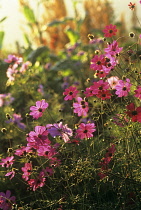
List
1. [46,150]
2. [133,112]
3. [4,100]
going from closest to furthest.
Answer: [133,112], [46,150], [4,100]

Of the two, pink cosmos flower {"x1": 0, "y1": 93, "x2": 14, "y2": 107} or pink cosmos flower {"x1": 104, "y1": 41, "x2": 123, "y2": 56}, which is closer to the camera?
pink cosmos flower {"x1": 104, "y1": 41, "x2": 123, "y2": 56}

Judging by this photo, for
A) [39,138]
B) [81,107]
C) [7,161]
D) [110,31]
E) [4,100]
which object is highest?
[110,31]

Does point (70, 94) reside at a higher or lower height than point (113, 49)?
lower

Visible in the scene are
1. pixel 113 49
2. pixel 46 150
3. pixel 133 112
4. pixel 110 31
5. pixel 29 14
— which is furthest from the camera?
pixel 29 14

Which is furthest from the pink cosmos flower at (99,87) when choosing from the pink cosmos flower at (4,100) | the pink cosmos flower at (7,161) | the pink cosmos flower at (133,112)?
the pink cosmos flower at (4,100)

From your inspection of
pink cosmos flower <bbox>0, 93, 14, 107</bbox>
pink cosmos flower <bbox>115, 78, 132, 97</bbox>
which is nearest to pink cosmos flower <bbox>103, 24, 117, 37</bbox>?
pink cosmos flower <bbox>115, 78, 132, 97</bbox>

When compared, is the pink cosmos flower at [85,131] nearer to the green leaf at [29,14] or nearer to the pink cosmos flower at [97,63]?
the pink cosmos flower at [97,63]

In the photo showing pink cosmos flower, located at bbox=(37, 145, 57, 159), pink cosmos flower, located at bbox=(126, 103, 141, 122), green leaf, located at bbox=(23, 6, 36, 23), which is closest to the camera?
pink cosmos flower, located at bbox=(126, 103, 141, 122)

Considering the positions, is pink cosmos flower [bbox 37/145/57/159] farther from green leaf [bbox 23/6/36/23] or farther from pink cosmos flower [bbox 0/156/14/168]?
green leaf [bbox 23/6/36/23]

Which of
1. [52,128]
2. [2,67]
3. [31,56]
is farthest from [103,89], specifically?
[31,56]

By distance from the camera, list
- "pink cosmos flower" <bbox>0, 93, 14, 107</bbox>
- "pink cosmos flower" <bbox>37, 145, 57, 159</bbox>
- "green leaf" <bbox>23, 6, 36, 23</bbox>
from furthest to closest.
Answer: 1. "green leaf" <bbox>23, 6, 36, 23</bbox>
2. "pink cosmos flower" <bbox>0, 93, 14, 107</bbox>
3. "pink cosmos flower" <bbox>37, 145, 57, 159</bbox>

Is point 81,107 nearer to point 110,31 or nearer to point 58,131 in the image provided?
point 58,131

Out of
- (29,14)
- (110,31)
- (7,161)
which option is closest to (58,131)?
(7,161)

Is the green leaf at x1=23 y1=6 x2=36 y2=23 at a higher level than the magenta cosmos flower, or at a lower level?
higher
